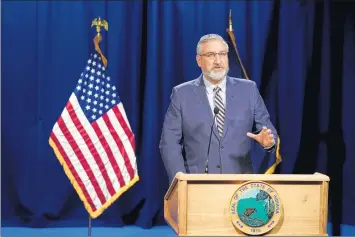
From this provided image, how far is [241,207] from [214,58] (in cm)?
116

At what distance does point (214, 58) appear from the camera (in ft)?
10.5

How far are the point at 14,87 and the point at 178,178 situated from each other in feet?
11.7

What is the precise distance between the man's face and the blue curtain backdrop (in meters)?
2.17

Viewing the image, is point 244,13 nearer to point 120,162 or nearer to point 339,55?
point 339,55

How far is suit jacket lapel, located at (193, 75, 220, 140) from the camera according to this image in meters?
3.15

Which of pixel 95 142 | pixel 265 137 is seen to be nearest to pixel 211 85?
pixel 265 137

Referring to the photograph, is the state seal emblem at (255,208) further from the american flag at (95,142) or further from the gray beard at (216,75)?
the american flag at (95,142)

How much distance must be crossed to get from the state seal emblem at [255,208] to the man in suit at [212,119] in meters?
0.80

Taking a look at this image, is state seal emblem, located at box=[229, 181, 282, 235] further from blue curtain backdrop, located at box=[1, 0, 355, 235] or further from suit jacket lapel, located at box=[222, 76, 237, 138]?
blue curtain backdrop, located at box=[1, 0, 355, 235]

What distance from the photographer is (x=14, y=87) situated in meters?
5.42

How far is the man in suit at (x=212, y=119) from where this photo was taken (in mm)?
3113

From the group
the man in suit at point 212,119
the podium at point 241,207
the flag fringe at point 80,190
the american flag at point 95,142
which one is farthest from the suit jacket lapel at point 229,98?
the flag fringe at point 80,190

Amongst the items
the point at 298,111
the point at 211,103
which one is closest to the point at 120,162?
the point at 211,103

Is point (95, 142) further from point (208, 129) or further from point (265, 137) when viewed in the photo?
point (265, 137)
